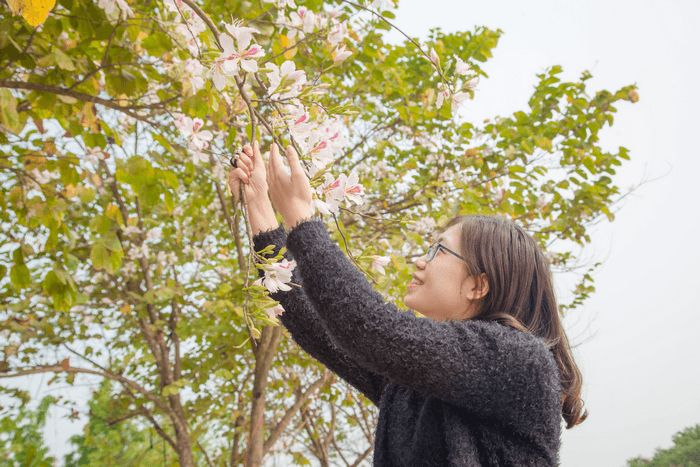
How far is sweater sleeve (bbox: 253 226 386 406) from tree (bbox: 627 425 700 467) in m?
2.99

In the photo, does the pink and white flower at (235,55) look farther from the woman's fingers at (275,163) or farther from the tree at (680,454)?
the tree at (680,454)

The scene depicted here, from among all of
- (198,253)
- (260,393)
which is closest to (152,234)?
(198,253)

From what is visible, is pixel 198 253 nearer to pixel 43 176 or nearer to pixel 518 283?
pixel 43 176

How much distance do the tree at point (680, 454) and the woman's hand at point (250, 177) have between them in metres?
3.41

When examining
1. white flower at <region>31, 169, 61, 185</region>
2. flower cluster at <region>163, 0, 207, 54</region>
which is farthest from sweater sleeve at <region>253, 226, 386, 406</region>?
white flower at <region>31, 169, 61, 185</region>

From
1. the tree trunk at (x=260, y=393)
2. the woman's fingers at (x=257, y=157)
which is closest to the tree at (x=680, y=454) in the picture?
the tree trunk at (x=260, y=393)

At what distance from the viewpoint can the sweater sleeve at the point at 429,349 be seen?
623 mm

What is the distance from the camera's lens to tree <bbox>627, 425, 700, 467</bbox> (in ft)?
9.45

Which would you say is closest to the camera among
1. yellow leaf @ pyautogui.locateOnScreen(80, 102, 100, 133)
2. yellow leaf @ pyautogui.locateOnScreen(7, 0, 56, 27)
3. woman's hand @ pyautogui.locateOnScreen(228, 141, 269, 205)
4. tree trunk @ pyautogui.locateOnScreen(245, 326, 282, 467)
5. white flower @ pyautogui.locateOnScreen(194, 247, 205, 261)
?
yellow leaf @ pyautogui.locateOnScreen(7, 0, 56, 27)

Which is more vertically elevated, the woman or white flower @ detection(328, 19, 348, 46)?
white flower @ detection(328, 19, 348, 46)

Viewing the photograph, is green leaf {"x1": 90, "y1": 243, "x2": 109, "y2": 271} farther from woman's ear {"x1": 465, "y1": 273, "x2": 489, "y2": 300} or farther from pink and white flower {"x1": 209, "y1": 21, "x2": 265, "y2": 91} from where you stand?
woman's ear {"x1": 465, "y1": 273, "x2": 489, "y2": 300}

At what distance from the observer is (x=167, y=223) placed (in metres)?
3.30

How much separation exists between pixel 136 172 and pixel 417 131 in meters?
1.94

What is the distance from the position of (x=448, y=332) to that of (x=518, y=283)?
11.5 inches
